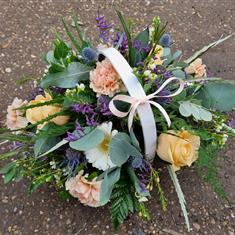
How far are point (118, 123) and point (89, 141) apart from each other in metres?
0.17

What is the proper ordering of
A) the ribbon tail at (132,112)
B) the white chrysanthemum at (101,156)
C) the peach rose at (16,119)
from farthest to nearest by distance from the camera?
the peach rose at (16,119)
the white chrysanthemum at (101,156)
the ribbon tail at (132,112)

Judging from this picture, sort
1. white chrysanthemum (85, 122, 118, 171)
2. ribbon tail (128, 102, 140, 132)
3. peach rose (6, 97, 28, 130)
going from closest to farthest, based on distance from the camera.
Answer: ribbon tail (128, 102, 140, 132), white chrysanthemum (85, 122, 118, 171), peach rose (6, 97, 28, 130)

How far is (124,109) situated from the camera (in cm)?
128

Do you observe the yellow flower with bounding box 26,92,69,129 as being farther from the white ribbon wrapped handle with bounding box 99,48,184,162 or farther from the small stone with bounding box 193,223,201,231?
the small stone with bounding box 193,223,201,231

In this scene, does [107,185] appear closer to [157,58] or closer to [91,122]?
[91,122]

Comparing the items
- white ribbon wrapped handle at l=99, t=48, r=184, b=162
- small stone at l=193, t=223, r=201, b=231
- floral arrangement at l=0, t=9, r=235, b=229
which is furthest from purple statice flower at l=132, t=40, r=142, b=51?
small stone at l=193, t=223, r=201, b=231

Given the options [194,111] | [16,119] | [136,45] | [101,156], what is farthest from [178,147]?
[16,119]

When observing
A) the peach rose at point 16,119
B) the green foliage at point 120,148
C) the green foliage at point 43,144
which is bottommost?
the green foliage at point 120,148

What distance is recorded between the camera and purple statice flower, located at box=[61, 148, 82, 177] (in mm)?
1281

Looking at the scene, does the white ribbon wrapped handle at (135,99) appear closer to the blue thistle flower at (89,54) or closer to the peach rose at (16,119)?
the blue thistle flower at (89,54)

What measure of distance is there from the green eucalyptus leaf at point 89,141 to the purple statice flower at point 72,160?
81mm

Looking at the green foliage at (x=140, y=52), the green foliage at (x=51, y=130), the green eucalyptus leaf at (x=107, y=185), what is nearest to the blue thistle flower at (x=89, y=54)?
the green foliage at (x=140, y=52)

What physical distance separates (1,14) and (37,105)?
1001 mm

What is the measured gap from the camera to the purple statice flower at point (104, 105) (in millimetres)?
1243
